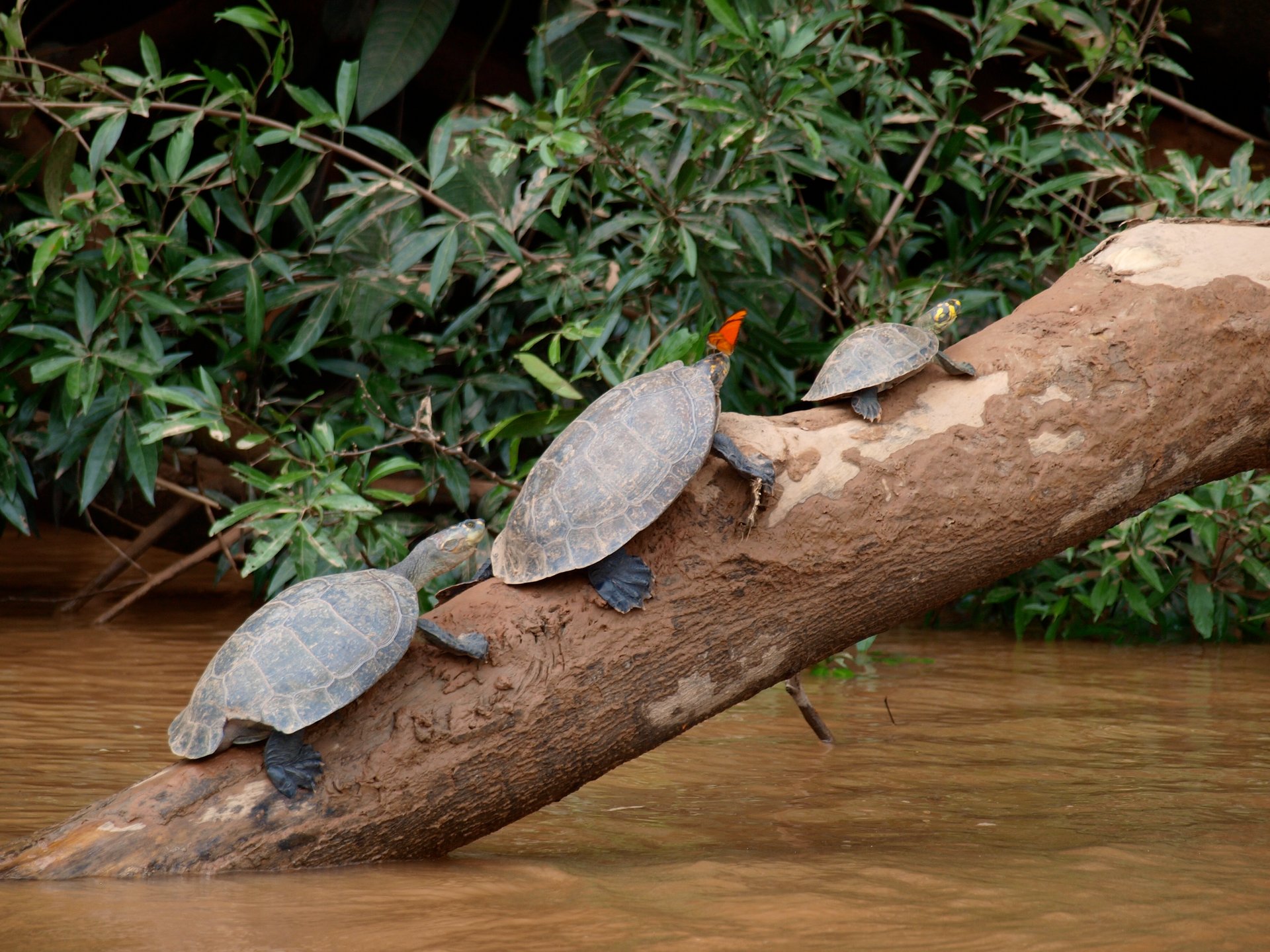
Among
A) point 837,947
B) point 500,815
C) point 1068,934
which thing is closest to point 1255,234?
point 1068,934

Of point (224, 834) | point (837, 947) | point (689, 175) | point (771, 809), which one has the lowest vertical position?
point (771, 809)

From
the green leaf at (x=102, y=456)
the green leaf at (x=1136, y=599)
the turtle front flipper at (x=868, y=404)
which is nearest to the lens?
the turtle front flipper at (x=868, y=404)

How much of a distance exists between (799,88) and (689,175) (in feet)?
1.77

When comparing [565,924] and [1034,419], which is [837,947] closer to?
[565,924]

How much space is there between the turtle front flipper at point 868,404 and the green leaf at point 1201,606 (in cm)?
394

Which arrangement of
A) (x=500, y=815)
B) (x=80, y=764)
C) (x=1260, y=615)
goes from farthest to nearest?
(x=1260, y=615) → (x=80, y=764) → (x=500, y=815)

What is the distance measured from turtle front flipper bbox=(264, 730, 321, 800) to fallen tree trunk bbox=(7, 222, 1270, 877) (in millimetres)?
34

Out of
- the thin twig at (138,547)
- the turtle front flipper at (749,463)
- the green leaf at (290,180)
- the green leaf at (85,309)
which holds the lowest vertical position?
the thin twig at (138,547)

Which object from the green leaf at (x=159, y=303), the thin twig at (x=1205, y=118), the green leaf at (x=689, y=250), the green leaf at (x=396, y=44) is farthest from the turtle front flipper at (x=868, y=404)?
the thin twig at (x=1205, y=118)

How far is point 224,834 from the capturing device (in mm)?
2457

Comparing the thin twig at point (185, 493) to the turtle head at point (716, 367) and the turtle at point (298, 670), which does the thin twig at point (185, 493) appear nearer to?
the turtle at point (298, 670)

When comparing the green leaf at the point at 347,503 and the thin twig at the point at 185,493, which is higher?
the green leaf at the point at 347,503

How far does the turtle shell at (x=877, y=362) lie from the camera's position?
9.01 feet

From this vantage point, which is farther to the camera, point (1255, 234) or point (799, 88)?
point (799, 88)
